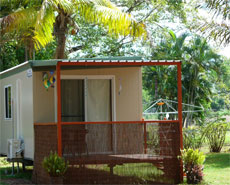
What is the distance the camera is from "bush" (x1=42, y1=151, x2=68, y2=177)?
31.6 ft

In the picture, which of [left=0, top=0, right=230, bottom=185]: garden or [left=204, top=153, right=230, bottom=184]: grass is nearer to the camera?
[left=204, top=153, right=230, bottom=184]: grass

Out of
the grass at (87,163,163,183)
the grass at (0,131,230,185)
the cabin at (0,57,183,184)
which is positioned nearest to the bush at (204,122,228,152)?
the grass at (0,131,230,185)

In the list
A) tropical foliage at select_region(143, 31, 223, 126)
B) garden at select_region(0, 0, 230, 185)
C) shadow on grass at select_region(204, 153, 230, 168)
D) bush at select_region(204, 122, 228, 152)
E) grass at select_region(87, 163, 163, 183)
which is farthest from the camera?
tropical foliage at select_region(143, 31, 223, 126)

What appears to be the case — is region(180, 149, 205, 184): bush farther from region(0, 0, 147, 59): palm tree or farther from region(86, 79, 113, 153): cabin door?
region(0, 0, 147, 59): palm tree

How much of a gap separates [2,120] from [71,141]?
5570 millimetres

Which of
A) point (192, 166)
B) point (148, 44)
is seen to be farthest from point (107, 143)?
point (148, 44)

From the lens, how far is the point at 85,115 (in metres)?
12.0

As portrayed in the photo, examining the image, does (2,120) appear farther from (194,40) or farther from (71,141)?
(194,40)

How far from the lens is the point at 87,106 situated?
12031mm

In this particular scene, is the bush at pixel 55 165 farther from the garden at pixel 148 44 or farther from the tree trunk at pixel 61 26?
the tree trunk at pixel 61 26

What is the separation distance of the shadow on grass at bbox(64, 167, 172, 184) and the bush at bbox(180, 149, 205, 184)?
956 millimetres

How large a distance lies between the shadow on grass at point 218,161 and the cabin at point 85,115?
9.51ft

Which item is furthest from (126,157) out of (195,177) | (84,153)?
(195,177)

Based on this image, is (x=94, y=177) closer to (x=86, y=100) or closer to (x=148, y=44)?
(x=86, y=100)
